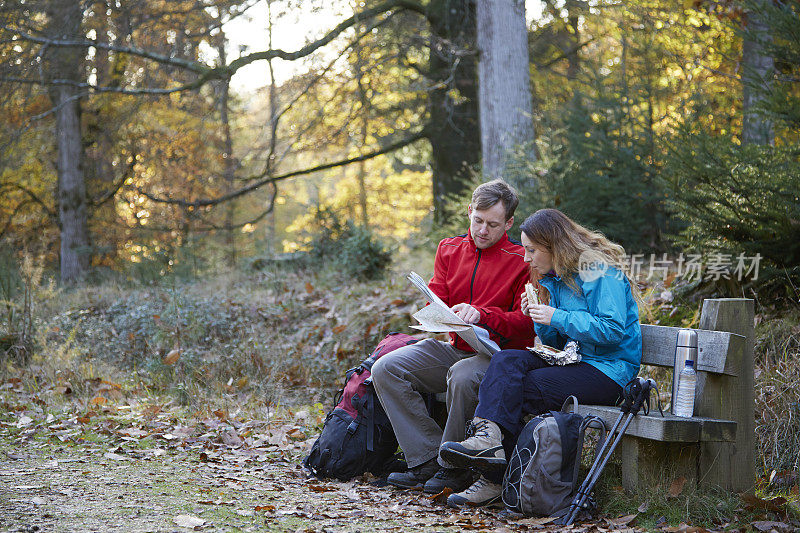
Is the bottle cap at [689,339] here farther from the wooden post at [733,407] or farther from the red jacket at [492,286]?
the red jacket at [492,286]

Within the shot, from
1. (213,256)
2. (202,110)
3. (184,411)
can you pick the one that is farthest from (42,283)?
(184,411)

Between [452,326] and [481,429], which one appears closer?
[481,429]

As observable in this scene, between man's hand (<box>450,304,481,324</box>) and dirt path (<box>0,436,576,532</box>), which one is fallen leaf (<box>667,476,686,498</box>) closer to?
dirt path (<box>0,436,576,532</box>)

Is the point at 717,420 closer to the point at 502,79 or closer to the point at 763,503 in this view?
the point at 763,503

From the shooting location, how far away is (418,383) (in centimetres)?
479

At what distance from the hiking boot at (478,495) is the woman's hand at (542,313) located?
3.01 feet

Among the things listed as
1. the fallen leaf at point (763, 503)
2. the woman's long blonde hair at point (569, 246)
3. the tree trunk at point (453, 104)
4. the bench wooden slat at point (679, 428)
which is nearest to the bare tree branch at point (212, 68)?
the tree trunk at point (453, 104)

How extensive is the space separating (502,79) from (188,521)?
8.41 m

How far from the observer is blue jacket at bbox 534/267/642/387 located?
3939 millimetres

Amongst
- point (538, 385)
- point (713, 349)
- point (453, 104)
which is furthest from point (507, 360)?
point (453, 104)

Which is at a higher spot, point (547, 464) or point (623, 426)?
point (623, 426)

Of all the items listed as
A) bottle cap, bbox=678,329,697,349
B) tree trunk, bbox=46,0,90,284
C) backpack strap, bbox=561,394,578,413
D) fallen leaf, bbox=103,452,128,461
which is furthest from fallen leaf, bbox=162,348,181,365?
tree trunk, bbox=46,0,90,284

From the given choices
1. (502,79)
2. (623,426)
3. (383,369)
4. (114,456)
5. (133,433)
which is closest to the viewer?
(623,426)

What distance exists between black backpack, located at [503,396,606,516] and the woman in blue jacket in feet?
0.35
